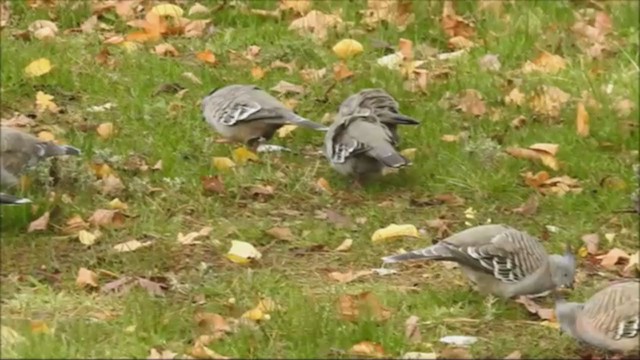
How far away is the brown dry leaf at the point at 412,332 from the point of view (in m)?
5.62

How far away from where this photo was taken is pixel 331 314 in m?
5.71

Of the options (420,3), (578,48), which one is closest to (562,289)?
(578,48)

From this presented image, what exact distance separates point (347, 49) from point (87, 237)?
3269 mm

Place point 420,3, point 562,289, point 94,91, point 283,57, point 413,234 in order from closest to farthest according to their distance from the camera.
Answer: point 562,289 < point 413,234 < point 94,91 < point 283,57 < point 420,3

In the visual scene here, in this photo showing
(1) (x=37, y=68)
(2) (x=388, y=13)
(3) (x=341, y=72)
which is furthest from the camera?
(2) (x=388, y=13)

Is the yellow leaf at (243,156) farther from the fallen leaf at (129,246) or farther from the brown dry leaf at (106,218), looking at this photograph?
the fallen leaf at (129,246)

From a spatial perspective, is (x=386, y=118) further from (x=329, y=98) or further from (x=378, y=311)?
(x=378, y=311)

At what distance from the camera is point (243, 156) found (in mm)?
7961

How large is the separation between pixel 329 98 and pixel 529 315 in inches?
123

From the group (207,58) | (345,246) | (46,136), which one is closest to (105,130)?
(46,136)

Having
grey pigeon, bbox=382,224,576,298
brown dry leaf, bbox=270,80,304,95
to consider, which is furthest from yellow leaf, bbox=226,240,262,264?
brown dry leaf, bbox=270,80,304,95

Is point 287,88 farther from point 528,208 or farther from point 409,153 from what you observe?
point 528,208

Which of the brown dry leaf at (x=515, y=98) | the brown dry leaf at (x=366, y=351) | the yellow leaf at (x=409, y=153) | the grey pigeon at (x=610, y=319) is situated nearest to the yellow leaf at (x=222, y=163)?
the yellow leaf at (x=409, y=153)

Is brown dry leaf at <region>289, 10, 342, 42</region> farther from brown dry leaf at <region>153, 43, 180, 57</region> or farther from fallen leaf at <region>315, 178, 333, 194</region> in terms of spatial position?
fallen leaf at <region>315, 178, 333, 194</region>
